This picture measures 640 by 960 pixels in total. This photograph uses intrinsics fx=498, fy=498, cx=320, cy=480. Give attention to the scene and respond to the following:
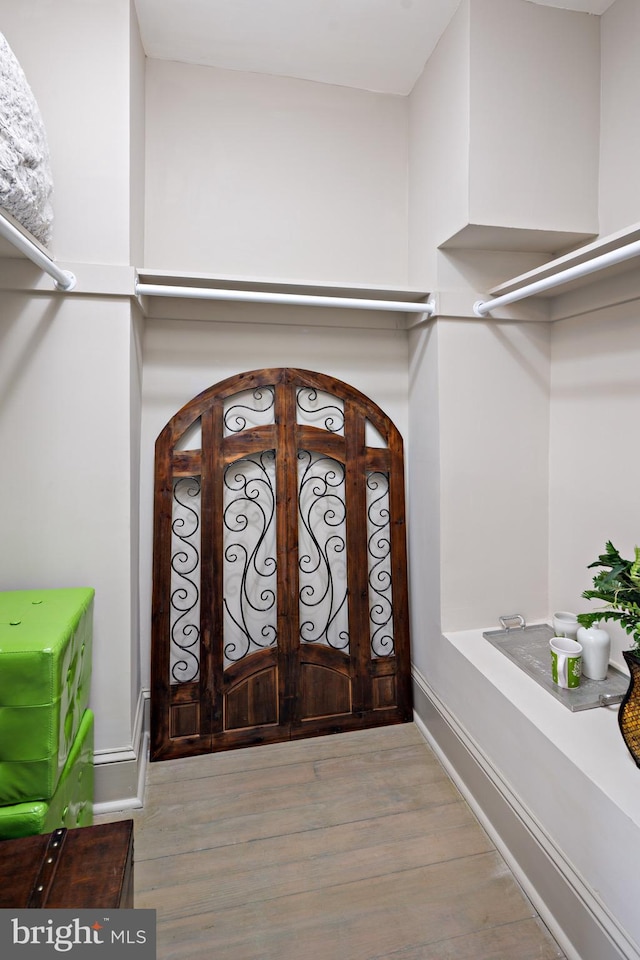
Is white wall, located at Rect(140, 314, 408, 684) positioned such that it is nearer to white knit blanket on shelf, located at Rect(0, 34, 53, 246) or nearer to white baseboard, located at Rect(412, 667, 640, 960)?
white knit blanket on shelf, located at Rect(0, 34, 53, 246)

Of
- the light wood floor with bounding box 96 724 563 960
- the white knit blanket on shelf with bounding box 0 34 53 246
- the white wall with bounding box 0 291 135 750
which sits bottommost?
the light wood floor with bounding box 96 724 563 960

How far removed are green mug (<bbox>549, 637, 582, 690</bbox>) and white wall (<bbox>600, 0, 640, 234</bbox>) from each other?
1.48 metres

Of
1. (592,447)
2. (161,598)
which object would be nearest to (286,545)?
(161,598)

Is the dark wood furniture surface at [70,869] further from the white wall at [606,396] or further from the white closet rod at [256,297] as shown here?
the white wall at [606,396]

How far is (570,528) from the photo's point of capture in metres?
2.04

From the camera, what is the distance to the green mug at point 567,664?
1.60 metres

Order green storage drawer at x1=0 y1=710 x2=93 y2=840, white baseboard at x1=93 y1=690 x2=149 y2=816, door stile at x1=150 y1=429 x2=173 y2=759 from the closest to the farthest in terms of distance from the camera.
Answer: green storage drawer at x1=0 y1=710 x2=93 y2=840
white baseboard at x1=93 y1=690 x2=149 y2=816
door stile at x1=150 y1=429 x2=173 y2=759

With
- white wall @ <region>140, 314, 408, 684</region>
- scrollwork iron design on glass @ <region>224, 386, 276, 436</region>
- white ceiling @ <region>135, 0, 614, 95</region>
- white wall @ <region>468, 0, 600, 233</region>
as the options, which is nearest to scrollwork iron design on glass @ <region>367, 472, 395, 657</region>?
white wall @ <region>140, 314, 408, 684</region>

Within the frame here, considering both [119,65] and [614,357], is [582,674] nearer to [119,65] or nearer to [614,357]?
[614,357]

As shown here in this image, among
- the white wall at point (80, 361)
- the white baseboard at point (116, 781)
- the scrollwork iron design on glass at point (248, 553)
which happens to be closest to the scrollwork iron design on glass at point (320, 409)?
the scrollwork iron design on glass at point (248, 553)

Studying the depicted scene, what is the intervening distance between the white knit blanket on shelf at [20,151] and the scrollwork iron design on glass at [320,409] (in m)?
1.15

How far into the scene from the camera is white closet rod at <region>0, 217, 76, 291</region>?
48.4 inches

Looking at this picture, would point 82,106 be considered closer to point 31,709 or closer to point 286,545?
point 286,545

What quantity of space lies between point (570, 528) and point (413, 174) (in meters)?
1.71
